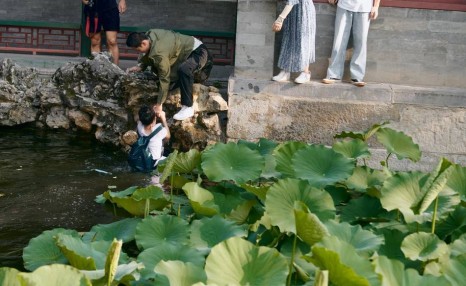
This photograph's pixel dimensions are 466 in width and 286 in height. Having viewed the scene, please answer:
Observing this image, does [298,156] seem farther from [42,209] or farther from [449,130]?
[449,130]

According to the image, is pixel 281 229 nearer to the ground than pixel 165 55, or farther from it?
nearer to the ground

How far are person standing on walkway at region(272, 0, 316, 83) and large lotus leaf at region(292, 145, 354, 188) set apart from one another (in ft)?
11.3

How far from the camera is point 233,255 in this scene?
445cm

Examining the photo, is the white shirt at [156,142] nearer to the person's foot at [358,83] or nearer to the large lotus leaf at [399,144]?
the person's foot at [358,83]

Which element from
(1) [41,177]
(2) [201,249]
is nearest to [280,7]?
(1) [41,177]

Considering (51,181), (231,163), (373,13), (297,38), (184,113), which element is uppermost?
(373,13)

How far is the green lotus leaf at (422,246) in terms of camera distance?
5.10 metres

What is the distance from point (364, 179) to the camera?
257 inches

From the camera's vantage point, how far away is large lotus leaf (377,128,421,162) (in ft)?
22.8

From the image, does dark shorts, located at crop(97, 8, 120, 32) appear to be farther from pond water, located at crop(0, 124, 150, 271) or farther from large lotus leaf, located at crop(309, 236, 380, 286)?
large lotus leaf, located at crop(309, 236, 380, 286)

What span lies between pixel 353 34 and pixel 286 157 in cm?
352

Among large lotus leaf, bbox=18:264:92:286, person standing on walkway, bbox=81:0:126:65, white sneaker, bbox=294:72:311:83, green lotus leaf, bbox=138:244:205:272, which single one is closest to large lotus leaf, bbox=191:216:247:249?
green lotus leaf, bbox=138:244:205:272

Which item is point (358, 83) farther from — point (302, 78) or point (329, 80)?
point (302, 78)

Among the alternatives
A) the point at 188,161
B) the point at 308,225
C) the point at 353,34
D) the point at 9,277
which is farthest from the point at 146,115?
the point at 9,277
